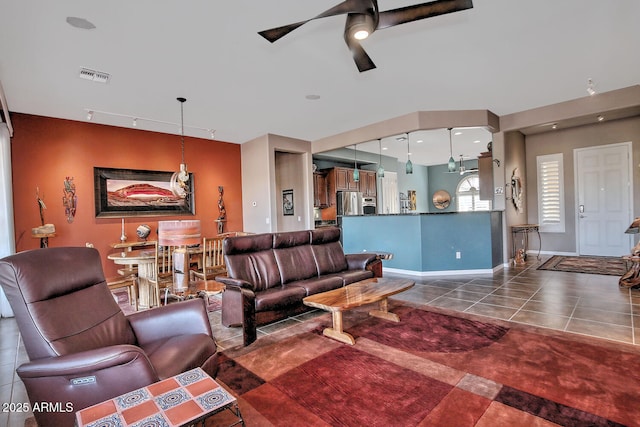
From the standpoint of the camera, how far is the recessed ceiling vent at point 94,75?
138 inches

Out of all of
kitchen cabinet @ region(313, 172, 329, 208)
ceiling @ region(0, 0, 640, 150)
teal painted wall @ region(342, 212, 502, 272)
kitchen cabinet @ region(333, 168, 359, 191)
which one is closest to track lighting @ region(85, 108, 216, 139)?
ceiling @ region(0, 0, 640, 150)

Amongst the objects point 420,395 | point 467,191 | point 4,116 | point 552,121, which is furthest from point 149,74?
point 467,191

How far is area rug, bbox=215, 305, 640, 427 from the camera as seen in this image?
175 centimetres

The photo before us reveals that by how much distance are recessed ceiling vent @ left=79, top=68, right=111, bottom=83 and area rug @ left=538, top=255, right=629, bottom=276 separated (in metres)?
7.34

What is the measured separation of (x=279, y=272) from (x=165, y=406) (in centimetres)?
244

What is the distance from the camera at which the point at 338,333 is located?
286 centimetres

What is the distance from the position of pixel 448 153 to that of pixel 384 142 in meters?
3.04

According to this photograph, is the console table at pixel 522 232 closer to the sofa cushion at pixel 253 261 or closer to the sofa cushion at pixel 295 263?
the sofa cushion at pixel 295 263

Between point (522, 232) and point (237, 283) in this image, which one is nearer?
point (237, 283)

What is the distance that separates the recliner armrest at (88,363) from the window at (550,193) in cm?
832

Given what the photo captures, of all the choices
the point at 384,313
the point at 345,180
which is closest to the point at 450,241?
the point at 384,313

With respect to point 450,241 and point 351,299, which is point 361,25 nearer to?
point 351,299

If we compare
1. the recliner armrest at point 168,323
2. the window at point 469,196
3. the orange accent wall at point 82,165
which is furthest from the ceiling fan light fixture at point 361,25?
the window at point 469,196

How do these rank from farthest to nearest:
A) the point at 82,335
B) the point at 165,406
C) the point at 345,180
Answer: the point at 345,180, the point at 82,335, the point at 165,406
